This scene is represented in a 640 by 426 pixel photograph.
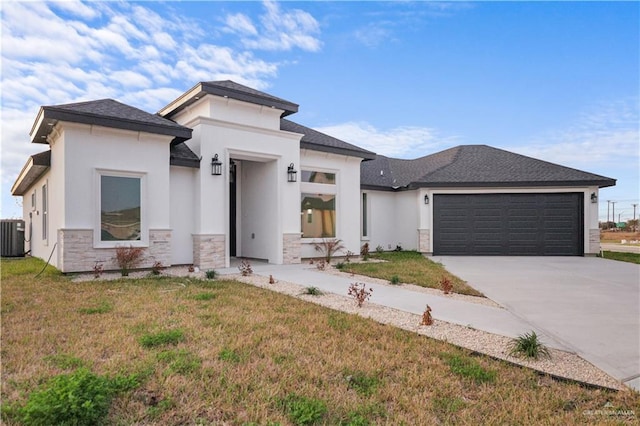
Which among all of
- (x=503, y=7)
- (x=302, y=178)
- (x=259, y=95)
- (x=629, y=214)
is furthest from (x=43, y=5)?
(x=629, y=214)

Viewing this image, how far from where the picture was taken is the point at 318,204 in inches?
543

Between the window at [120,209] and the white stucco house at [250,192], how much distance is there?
0.03 metres

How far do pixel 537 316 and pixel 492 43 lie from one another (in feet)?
36.4

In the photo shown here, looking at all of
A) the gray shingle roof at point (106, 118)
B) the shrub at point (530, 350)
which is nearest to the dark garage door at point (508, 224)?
the gray shingle roof at point (106, 118)

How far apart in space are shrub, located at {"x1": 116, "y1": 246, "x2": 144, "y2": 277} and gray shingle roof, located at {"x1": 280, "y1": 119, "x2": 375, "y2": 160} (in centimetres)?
641

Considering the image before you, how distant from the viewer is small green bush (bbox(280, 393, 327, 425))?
2.71 metres

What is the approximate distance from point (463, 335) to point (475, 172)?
13.9m

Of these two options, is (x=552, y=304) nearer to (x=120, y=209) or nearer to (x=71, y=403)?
(x=71, y=403)

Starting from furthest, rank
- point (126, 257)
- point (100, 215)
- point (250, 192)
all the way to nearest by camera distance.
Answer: point (250, 192), point (100, 215), point (126, 257)

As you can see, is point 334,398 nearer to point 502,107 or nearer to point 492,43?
point 492,43

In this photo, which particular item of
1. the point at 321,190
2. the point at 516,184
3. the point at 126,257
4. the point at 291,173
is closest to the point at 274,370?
the point at 126,257

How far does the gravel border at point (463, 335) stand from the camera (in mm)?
3621

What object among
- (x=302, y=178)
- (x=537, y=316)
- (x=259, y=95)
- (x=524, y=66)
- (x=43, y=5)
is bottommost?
(x=537, y=316)

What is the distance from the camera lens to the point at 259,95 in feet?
37.9
